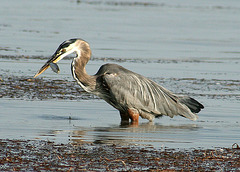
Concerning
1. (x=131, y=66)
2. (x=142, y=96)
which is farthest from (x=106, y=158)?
(x=131, y=66)

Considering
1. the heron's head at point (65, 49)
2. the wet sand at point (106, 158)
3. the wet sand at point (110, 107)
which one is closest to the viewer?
the wet sand at point (106, 158)

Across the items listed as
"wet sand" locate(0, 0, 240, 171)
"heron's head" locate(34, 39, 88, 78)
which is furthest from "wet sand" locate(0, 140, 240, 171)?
"heron's head" locate(34, 39, 88, 78)

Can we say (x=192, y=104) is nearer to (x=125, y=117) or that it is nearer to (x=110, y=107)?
(x=125, y=117)

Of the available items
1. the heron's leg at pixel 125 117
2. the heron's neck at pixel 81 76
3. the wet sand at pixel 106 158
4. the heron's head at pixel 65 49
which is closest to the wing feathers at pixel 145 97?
the heron's leg at pixel 125 117

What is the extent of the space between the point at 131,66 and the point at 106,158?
893cm

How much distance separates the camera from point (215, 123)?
10.2 meters

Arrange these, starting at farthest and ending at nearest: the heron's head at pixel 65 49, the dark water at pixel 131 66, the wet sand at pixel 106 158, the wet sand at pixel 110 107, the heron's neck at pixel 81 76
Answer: the heron's neck at pixel 81 76
the heron's head at pixel 65 49
the dark water at pixel 131 66
the wet sand at pixel 110 107
the wet sand at pixel 106 158

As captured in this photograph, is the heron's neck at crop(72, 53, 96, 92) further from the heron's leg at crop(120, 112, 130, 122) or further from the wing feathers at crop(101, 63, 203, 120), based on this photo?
the heron's leg at crop(120, 112, 130, 122)

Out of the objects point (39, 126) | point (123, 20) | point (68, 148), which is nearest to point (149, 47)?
point (123, 20)

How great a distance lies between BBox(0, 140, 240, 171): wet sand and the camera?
6602mm

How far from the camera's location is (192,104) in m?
10.8

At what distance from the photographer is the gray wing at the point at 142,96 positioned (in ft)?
34.0

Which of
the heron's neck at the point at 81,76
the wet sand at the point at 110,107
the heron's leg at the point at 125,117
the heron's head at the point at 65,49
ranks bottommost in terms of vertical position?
the heron's leg at the point at 125,117

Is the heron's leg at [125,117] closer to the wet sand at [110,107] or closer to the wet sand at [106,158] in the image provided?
the wet sand at [110,107]
